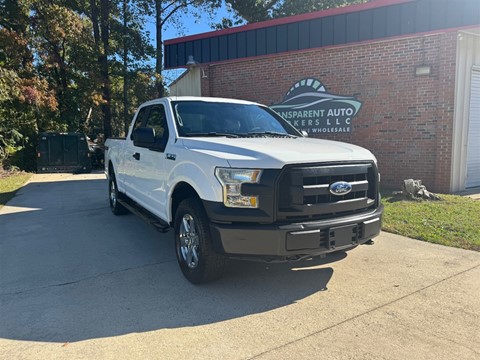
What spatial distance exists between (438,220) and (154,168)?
15.6 ft

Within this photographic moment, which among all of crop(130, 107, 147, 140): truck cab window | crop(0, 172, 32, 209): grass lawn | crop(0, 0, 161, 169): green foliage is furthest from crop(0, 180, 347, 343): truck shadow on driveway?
crop(0, 0, 161, 169): green foliage

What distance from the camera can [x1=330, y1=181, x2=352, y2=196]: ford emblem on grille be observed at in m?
3.85

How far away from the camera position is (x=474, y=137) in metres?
10.2

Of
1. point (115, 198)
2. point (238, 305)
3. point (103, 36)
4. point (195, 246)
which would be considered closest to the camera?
point (238, 305)

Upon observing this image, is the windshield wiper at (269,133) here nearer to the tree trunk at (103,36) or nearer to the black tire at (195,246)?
the black tire at (195,246)

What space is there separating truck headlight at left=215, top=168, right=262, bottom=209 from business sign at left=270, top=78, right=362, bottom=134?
7.98 meters

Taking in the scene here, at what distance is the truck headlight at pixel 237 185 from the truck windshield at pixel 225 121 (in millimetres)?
1135

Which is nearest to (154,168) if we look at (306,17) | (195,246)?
(195,246)

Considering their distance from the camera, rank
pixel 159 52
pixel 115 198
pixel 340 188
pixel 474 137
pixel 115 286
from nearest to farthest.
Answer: pixel 340 188 < pixel 115 286 < pixel 115 198 < pixel 474 137 < pixel 159 52

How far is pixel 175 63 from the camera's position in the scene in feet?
50.4

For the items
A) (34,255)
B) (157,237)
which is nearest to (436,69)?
(157,237)

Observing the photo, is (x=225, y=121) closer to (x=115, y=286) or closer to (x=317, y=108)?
(x=115, y=286)

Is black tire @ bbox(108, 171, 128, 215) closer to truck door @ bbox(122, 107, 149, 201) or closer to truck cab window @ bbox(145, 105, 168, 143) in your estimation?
truck door @ bbox(122, 107, 149, 201)

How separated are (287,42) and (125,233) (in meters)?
8.04
